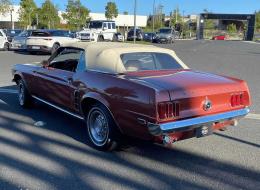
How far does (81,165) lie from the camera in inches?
181

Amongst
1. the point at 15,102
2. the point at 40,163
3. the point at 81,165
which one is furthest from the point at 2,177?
the point at 15,102

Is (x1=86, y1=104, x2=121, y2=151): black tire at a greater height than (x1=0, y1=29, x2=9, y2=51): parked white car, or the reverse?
(x1=0, y1=29, x2=9, y2=51): parked white car

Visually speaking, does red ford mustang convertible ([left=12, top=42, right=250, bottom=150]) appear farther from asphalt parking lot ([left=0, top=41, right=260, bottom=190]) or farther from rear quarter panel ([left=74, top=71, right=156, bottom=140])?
asphalt parking lot ([left=0, top=41, right=260, bottom=190])

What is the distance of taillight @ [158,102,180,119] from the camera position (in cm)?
424

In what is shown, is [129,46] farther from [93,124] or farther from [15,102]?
[15,102]

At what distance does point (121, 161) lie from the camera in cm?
477

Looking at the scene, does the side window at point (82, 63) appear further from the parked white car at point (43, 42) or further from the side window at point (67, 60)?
the parked white car at point (43, 42)

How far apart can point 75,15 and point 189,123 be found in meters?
56.7

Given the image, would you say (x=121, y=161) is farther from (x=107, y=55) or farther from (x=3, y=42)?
(x=3, y=42)

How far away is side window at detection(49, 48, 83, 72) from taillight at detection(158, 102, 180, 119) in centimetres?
205

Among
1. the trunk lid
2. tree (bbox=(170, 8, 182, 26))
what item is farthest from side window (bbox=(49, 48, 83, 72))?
tree (bbox=(170, 8, 182, 26))

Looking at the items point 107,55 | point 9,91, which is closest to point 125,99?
point 107,55

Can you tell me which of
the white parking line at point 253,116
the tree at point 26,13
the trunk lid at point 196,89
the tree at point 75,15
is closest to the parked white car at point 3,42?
the white parking line at point 253,116

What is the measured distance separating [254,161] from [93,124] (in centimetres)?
225
